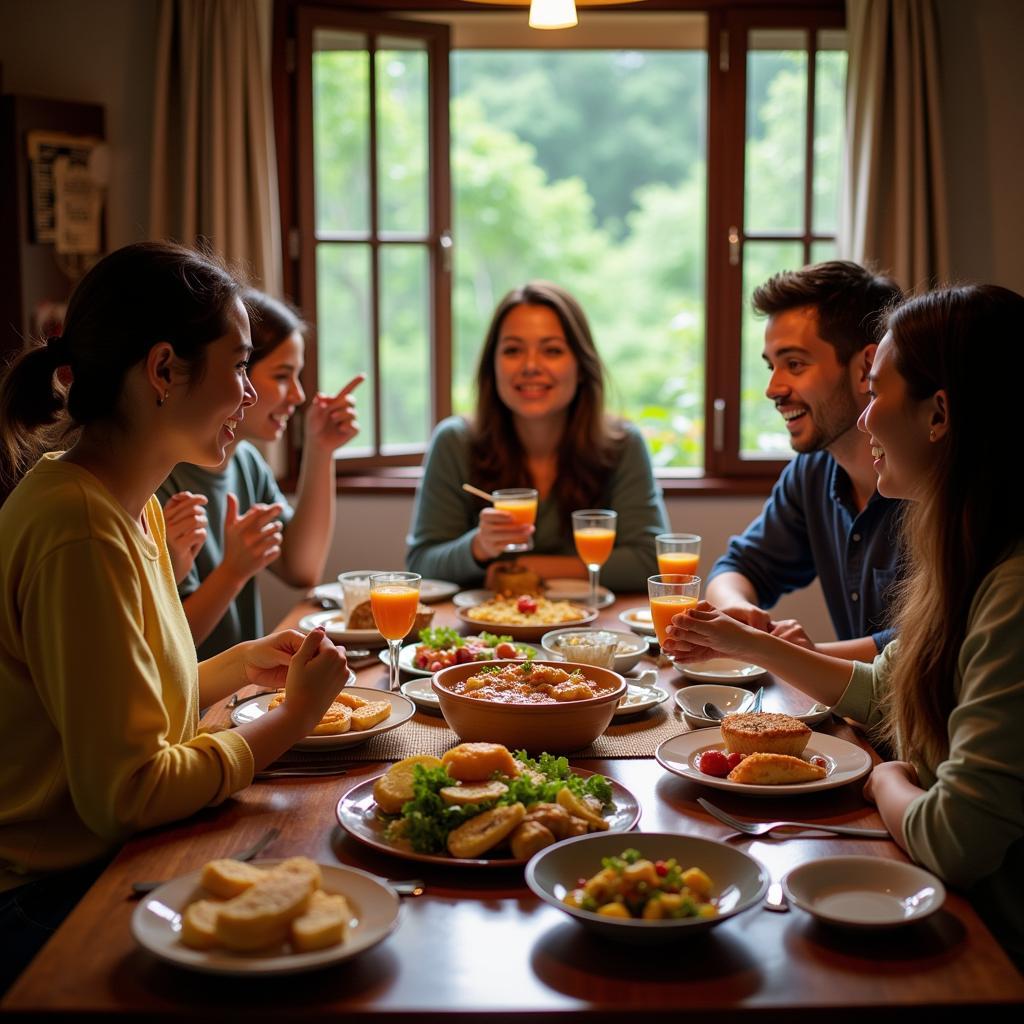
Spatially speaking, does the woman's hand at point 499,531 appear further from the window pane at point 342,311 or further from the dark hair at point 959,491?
the window pane at point 342,311

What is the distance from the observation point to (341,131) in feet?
13.7

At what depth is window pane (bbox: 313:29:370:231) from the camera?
4.10 m

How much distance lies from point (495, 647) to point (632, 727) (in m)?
0.40

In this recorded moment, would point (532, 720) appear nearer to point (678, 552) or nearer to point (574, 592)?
point (678, 552)

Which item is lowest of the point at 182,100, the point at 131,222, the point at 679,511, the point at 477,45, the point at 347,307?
the point at 679,511

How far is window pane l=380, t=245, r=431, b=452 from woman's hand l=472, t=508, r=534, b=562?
60.1 inches

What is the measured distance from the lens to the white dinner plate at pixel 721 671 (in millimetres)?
2061

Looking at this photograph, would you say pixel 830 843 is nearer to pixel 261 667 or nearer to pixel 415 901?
pixel 415 901

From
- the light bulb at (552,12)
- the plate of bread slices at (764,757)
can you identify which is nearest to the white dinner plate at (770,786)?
the plate of bread slices at (764,757)

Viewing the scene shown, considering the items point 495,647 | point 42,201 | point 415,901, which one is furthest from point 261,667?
point 42,201

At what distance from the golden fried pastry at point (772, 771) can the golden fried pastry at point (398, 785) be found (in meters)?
0.39

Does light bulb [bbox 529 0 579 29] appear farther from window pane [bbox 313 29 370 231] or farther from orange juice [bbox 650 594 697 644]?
window pane [bbox 313 29 370 231]

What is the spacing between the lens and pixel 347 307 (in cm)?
429

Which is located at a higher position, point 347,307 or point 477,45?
point 477,45
